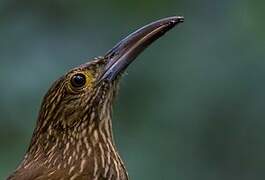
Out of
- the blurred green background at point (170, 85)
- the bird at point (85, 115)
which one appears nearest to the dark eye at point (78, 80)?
the bird at point (85, 115)

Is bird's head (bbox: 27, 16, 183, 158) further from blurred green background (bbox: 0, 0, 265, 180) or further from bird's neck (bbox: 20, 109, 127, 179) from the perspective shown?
blurred green background (bbox: 0, 0, 265, 180)

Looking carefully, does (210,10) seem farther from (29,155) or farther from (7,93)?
(29,155)

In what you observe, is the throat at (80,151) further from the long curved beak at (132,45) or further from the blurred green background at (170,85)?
the blurred green background at (170,85)

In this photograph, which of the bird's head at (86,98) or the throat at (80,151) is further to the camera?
the bird's head at (86,98)

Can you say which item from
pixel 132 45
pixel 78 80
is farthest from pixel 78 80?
pixel 132 45

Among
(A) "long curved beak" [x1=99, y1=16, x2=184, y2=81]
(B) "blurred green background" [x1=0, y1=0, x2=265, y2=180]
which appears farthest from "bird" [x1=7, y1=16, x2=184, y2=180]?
(B) "blurred green background" [x1=0, y1=0, x2=265, y2=180]
